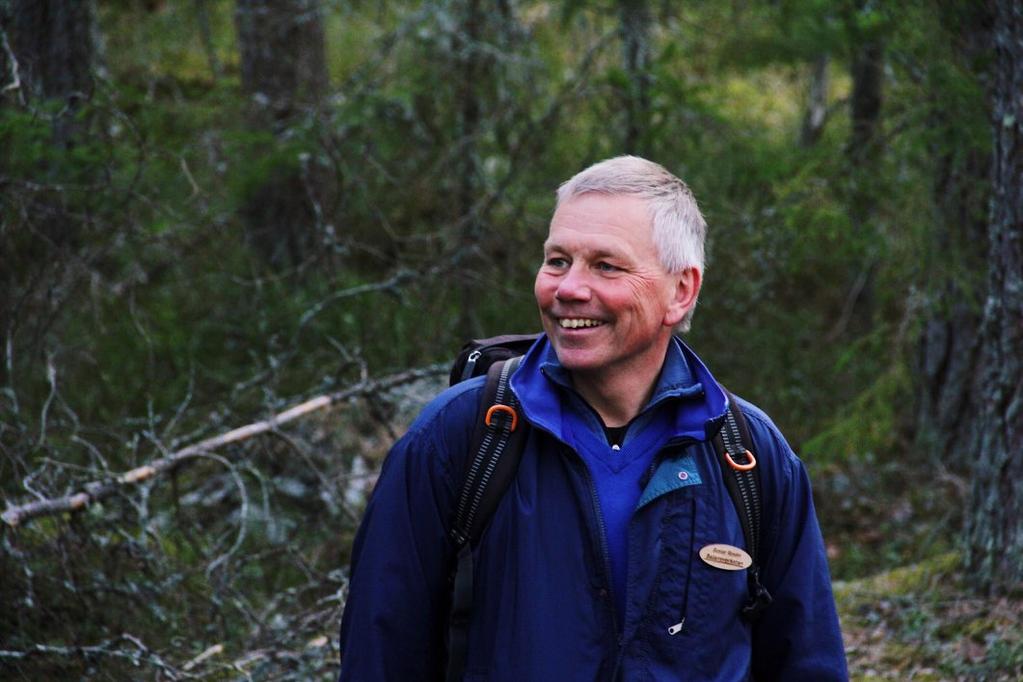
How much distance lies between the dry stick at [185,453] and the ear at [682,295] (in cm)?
300

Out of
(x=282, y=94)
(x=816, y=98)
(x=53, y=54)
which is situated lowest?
(x=816, y=98)

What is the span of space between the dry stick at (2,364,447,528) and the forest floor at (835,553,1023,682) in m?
2.69

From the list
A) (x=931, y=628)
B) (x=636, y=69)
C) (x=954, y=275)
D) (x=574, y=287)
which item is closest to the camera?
(x=574, y=287)

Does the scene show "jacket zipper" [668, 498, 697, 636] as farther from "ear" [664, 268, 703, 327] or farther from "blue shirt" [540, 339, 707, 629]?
"ear" [664, 268, 703, 327]

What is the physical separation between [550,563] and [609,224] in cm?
82

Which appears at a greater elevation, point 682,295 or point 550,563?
point 682,295

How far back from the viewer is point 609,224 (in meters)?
2.63

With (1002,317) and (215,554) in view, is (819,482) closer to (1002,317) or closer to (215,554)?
(1002,317)

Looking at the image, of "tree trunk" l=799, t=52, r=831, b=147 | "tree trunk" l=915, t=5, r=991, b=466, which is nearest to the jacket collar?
"tree trunk" l=915, t=5, r=991, b=466

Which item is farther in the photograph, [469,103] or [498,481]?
[469,103]

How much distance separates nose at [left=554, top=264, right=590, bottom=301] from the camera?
8.61ft

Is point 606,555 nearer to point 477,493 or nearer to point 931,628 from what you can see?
point 477,493

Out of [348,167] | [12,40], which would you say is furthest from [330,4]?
[12,40]

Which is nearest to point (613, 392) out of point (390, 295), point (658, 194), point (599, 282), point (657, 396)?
point (657, 396)
